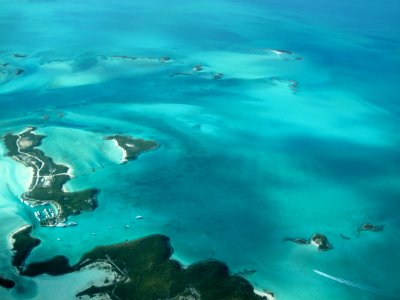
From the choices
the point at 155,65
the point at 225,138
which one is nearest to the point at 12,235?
the point at 225,138

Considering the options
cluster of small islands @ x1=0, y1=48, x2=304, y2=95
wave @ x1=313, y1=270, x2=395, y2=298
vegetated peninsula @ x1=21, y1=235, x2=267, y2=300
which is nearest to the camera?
vegetated peninsula @ x1=21, y1=235, x2=267, y2=300

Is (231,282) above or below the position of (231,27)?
below

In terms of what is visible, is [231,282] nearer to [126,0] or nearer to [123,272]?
[123,272]

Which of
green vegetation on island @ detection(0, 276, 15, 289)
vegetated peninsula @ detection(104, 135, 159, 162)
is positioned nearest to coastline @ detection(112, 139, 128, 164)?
vegetated peninsula @ detection(104, 135, 159, 162)

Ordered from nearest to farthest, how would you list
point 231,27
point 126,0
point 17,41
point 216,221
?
point 216,221
point 17,41
point 231,27
point 126,0

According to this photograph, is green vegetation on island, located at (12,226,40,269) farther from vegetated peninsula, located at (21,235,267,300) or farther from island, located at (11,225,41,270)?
vegetated peninsula, located at (21,235,267,300)

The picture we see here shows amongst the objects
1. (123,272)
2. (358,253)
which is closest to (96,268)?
(123,272)

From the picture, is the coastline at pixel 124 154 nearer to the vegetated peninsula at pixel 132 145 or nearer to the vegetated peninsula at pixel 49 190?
the vegetated peninsula at pixel 132 145
